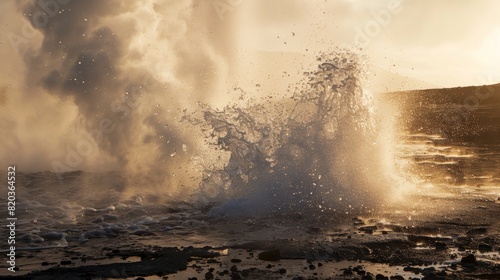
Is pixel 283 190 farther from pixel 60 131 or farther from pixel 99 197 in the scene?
pixel 60 131

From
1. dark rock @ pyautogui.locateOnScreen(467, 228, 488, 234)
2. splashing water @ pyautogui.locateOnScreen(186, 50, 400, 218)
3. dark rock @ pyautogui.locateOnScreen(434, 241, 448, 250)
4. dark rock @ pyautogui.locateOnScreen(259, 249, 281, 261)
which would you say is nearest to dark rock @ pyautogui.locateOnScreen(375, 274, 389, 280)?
dark rock @ pyautogui.locateOnScreen(259, 249, 281, 261)

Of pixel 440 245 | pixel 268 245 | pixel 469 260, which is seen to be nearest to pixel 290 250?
pixel 268 245

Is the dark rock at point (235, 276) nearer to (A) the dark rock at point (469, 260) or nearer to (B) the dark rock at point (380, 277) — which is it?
(B) the dark rock at point (380, 277)

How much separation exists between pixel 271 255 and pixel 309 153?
740cm

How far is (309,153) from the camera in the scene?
58.5 ft

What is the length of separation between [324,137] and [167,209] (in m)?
5.65

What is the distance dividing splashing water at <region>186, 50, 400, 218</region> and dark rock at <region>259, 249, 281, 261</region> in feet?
14.7

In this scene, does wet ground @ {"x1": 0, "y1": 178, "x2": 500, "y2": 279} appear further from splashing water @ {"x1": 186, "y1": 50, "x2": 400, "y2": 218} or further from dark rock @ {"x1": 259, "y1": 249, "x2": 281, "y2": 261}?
splashing water @ {"x1": 186, "y1": 50, "x2": 400, "y2": 218}

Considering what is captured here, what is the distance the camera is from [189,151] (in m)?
23.8

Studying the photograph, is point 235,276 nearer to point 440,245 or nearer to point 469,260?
point 469,260

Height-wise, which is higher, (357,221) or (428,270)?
(357,221)

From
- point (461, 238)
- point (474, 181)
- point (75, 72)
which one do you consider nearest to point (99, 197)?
point (75, 72)

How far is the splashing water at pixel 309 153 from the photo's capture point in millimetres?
16438

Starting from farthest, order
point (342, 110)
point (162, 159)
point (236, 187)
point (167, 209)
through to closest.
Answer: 1. point (162, 159)
2. point (342, 110)
3. point (236, 187)
4. point (167, 209)
